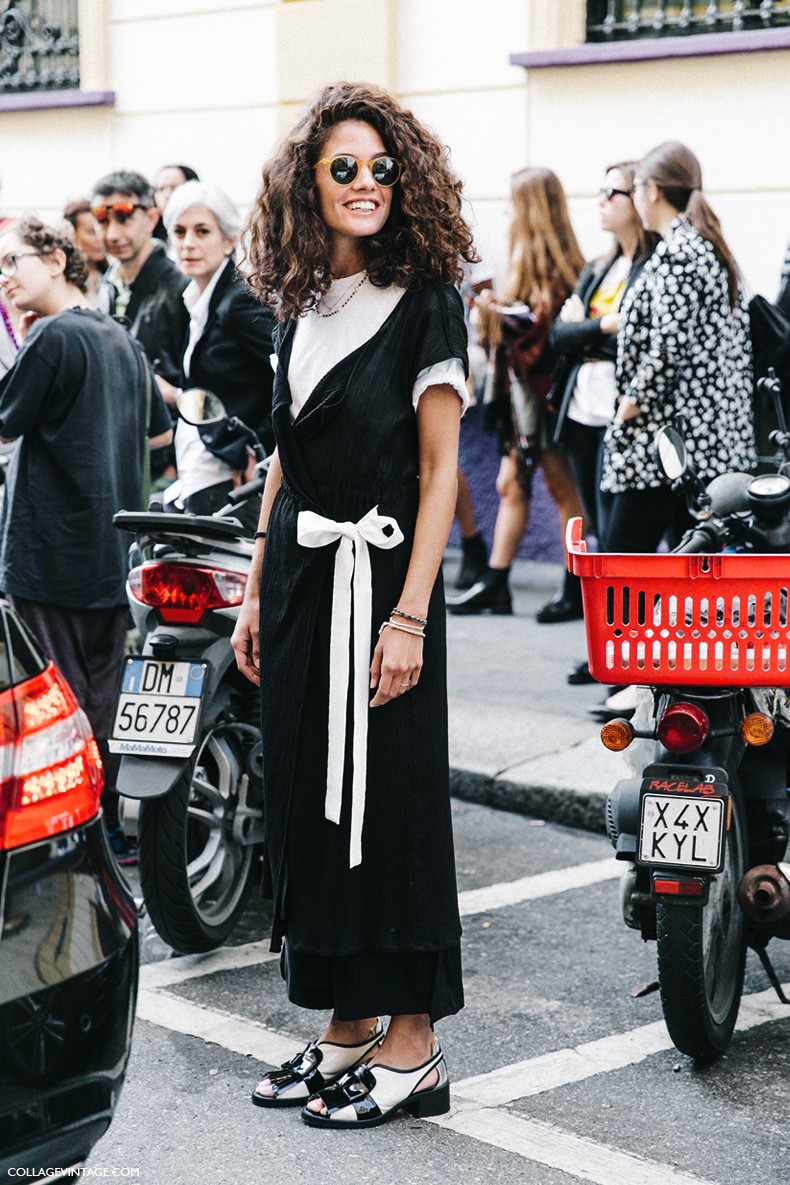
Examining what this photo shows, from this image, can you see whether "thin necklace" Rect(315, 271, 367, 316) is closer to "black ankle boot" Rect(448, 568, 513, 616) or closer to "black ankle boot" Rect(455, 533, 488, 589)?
"black ankle boot" Rect(448, 568, 513, 616)

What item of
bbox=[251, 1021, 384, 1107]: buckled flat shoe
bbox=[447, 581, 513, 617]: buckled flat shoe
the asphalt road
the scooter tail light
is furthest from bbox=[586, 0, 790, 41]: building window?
bbox=[251, 1021, 384, 1107]: buckled flat shoe

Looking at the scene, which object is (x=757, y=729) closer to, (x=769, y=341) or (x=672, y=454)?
(x=672, y=454)

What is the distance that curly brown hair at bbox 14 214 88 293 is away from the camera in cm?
530

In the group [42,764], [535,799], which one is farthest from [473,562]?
[42,764]

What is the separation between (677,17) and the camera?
877 cm

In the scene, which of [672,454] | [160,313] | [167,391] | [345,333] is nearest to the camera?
[345,333]

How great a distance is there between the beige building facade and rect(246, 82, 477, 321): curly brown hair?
14.4ft

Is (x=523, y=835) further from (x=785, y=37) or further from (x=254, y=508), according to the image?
(x=785, y=37)

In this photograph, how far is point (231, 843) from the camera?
15.6ft

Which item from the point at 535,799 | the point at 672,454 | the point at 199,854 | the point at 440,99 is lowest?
the point at 535,799

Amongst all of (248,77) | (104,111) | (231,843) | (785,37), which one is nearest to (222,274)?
(231,843)

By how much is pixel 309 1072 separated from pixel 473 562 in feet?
19.3

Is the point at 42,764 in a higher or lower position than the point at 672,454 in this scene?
lower

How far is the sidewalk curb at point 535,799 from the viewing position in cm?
588
